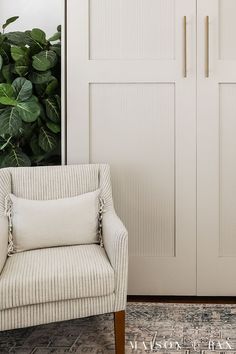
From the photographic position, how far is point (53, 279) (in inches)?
65.1

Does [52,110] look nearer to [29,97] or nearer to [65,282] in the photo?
[29,97]

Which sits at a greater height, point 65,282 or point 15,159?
point 15,159

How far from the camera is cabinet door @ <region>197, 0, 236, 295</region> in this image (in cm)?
227

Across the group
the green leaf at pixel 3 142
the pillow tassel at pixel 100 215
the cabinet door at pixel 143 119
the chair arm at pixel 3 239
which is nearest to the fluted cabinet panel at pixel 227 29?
the cabinet door at pixel 143 119

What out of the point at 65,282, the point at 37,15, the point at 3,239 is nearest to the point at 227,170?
the point at 65,282

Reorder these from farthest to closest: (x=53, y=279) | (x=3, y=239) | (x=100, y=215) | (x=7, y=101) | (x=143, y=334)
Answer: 1. (x=7, y=101)
2. (x=100, y=215)
3. (x=143, y=334)
4. (x=3, y=239)
5. (x=53, y=279)

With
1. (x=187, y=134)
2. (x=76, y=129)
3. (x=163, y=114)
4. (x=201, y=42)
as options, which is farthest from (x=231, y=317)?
(x=201, y=42)

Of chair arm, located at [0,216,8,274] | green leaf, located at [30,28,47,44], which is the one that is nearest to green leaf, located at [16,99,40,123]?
green leaf, located at [30,28,47,44]

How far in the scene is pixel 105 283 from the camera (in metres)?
1.70

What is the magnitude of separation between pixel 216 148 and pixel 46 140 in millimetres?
998

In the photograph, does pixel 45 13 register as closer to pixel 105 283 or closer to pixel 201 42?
pixel 201 42

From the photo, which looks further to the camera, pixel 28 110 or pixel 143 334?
pixel 28 110

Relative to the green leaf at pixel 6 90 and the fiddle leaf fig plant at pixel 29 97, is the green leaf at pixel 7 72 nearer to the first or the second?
the fiddle leaf fig plant at pixel 29 97

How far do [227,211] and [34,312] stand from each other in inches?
48.8
